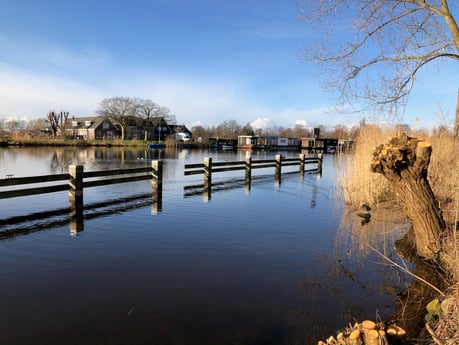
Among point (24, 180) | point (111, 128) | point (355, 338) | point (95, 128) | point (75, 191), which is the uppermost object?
point (111, 128)

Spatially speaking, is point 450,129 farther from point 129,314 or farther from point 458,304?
point 129,314

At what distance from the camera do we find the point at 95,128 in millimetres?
74438

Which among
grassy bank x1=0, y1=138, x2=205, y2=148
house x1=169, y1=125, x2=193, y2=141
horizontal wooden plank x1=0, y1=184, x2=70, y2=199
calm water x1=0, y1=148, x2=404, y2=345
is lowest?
calm water x1=0, y1=148, x2=404, y2=345

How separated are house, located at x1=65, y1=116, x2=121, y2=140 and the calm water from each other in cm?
7010

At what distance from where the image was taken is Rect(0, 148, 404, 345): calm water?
3.66 metres

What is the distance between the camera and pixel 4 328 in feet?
11.6

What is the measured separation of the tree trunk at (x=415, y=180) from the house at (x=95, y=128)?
73.4 m

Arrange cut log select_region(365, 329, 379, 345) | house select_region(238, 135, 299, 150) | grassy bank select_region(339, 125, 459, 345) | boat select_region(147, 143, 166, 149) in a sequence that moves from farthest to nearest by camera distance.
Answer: house select_region(238, 135, 299, 150), boat select_region(147, 143, 166, 149), grassy bank select_region(339, 125, 459, 345), cut log select_region(365, 329, 379, 345)

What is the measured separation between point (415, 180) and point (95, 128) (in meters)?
77.2

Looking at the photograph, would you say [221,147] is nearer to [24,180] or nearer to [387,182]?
[387,182]

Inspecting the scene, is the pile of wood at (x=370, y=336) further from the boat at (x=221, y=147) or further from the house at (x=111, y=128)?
the house at (x=111, y=128)

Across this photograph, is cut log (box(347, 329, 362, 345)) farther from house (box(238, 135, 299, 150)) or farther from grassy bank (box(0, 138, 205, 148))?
house (box(238, 135, 299, 150))

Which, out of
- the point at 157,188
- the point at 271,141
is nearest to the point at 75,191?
the point at 157,188

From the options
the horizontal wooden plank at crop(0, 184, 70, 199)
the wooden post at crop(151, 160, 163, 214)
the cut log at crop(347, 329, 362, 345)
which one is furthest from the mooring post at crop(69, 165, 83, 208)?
the cut log at crop(347, 329, 362, 345)
